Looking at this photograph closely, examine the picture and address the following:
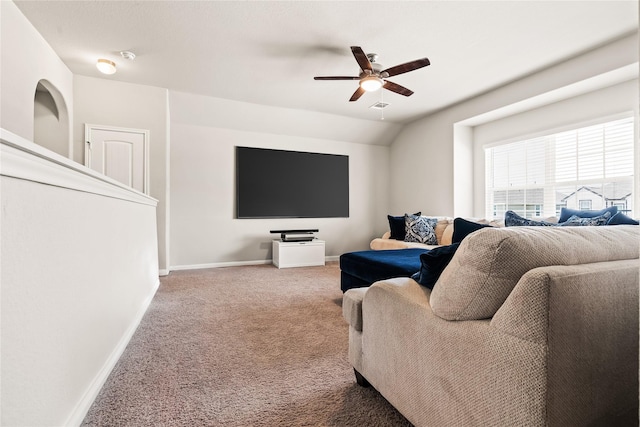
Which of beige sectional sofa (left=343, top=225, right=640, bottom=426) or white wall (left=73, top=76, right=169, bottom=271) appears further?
white wall (left=73, top=76, right=169, bottom=271)

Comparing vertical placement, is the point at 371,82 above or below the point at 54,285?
above

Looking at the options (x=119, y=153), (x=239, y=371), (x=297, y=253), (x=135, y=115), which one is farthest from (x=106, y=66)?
(x=239, y=371)

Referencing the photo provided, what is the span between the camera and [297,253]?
505 cm

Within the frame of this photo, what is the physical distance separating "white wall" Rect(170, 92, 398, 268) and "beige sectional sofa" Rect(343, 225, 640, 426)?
14.6 ft

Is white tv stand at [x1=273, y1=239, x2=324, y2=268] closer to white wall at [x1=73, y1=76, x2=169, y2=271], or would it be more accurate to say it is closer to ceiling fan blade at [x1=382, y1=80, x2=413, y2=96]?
white wall at [x1=73, y1=76, x2=169, y2=271]

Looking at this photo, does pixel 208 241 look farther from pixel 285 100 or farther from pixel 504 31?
pixel 504 31

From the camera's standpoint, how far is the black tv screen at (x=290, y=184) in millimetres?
5309

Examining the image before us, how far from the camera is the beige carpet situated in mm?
1310

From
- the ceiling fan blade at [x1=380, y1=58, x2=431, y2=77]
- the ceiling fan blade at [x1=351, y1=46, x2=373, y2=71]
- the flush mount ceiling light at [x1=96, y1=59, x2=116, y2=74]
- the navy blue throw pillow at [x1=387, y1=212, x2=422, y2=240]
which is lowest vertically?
the navy blue throw pillow at [x1=387, y1=212, x2=422, y2=240]

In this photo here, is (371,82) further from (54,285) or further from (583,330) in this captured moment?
(54,285)

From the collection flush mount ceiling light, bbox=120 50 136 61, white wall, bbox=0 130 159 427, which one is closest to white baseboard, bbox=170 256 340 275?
flush mount ceiling light, bbox=120 50 136 61

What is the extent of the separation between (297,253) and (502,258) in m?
4.32

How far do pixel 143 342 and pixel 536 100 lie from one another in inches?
193

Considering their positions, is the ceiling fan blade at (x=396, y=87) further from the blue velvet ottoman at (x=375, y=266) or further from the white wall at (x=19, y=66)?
the white wall at (x=19, y=66)
